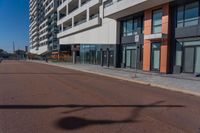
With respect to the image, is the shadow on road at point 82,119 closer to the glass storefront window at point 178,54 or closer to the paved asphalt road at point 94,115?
the paved asphalt road at point 94,115

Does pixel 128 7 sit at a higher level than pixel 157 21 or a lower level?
higher

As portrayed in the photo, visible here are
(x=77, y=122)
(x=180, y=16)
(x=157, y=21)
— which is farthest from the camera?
(x=157, y=21)

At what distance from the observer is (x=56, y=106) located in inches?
333

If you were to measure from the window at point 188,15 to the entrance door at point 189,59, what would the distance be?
209cm

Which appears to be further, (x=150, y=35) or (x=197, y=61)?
(x=150, y=35)

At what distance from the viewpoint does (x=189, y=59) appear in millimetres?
21047

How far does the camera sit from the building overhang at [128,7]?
24.0 m

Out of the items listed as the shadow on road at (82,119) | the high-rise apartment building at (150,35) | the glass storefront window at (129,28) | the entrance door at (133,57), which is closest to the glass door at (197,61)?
the high-rise apartment building at (150,35)

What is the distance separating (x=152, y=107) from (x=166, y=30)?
1573cm

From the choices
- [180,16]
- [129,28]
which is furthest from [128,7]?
[180,16]

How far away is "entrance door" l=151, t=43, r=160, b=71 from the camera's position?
2485 centimetres

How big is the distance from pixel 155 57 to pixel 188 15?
551 cm

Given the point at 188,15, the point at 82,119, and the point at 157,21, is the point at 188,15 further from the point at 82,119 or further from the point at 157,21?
the point at 82,119

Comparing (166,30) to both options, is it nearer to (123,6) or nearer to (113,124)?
(123,6)
